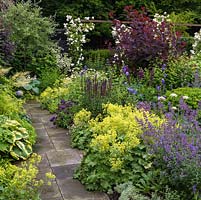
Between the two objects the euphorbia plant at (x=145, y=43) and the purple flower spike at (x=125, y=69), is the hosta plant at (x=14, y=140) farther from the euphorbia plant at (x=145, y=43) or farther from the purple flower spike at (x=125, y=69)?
the euphorbia plant at (x=145, y=43)

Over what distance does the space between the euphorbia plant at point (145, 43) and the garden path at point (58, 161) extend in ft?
5.92

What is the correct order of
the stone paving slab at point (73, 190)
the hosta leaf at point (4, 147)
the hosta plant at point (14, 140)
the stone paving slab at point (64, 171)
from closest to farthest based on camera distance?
the stone paving slab at point (73, 190) → the stone paving slab at point (64, 171) → the hosta leaf at point (4, 147) → the hosta plant at point (14, 140)

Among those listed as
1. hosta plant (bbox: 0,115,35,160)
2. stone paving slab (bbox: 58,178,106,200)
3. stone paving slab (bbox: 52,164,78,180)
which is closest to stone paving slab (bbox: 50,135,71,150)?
hosta plant (bbox: 0,115,35,160)

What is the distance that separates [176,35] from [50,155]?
12.5 ft

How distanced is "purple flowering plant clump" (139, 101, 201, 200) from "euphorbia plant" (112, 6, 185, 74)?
2.95 meters

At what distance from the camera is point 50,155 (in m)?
4.47

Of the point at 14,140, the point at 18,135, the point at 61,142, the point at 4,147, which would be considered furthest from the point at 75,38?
the point at 4,147

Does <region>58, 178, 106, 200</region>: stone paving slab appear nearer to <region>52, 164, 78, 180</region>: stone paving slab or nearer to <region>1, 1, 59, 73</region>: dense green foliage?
<region>52, 164, 78, 180</region>: stone paving slab

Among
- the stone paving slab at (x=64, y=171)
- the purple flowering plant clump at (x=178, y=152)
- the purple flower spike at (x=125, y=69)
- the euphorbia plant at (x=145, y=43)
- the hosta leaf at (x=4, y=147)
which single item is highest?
the euphorbia plant at (x=145, y=43)

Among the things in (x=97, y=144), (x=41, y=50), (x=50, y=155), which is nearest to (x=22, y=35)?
(x=41, y=50)

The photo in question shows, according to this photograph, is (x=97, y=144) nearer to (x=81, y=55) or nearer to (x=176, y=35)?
(x=176, y=35)

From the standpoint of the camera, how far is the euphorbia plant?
6508 mm

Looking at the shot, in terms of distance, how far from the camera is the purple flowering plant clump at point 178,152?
3.05 metres

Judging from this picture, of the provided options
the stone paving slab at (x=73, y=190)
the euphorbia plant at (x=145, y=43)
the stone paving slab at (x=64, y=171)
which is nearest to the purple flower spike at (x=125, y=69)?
the euphorbia plant at (x=145, y=43)
